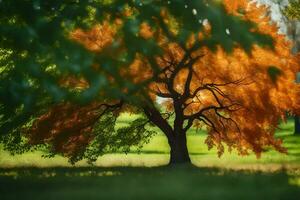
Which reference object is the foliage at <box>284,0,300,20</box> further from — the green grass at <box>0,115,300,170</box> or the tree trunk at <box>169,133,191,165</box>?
the tree trunk at <box>169,133,191,165</box>

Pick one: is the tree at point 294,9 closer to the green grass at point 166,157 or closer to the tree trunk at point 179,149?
the green grass at point 166,157

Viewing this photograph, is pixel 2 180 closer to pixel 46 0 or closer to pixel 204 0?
pixel 46 0

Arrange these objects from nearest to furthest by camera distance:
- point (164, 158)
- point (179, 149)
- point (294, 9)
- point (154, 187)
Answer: point (154, 187) < point (179, 149) < point (294, 9) < point (164, 158)

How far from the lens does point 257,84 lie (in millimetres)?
21109

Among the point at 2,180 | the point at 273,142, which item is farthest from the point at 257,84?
the point at 2,180

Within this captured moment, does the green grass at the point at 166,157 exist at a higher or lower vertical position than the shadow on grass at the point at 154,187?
higher

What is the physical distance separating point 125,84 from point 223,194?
7.45 meters

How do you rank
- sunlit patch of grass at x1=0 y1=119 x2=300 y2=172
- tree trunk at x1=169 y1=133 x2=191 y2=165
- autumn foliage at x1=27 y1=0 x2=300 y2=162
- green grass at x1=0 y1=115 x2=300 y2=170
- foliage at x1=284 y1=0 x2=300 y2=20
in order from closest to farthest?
autumn foliage at x1=27 y1=0 x2=300 y2=162 → tree trunk at x1=169 y1=133 x2=191 y2=165 → sunlit patch of grass at x1=0 y1=119 x2=300 y2=172 → green grass at x1=0 y1=115 x2=300 y2=170 → foliage at x1=284 y1=0 x2=300 y2=20

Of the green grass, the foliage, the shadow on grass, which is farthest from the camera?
the foliage

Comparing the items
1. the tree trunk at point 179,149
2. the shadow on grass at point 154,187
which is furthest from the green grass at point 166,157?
the shadow on grass at point 154,187

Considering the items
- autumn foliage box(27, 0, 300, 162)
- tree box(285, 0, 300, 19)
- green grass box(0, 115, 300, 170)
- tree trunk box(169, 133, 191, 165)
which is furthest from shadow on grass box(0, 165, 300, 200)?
tree box(285, 0, 300, 19)

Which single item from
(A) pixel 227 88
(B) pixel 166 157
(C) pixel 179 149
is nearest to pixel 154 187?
(A) pixel 227 88

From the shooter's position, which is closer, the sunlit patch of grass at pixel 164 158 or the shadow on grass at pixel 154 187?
the shadow on grass at pixel 154 187

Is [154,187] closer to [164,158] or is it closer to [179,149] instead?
[179,149]
